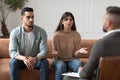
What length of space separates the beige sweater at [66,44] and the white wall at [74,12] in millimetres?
2801

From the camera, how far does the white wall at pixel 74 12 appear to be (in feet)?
20.3

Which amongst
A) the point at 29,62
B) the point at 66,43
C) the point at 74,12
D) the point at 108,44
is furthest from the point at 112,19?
the point at 74,12

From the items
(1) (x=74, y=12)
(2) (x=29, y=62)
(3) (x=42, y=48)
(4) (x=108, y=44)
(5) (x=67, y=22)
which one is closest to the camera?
(4) (x=108, y=44)

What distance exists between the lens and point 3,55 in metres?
3.70

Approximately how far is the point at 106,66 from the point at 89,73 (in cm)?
15

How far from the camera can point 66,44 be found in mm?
3449

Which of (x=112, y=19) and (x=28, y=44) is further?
(x=28, y=44)

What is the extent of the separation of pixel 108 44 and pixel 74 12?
429cm

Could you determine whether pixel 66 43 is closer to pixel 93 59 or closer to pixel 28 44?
pixel 28 44

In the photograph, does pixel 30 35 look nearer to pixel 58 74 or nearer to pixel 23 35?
Answer: pixel 23 35

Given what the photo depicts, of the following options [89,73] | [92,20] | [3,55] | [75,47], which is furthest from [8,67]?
[92,20]

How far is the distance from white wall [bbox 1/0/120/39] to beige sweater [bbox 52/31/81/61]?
280 centimetres

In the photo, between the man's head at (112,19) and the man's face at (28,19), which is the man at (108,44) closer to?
the man's head at (112,19)

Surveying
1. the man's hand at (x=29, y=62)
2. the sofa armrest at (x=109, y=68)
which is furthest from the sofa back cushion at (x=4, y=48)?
the sofa armrest at (x=109, y=68)
